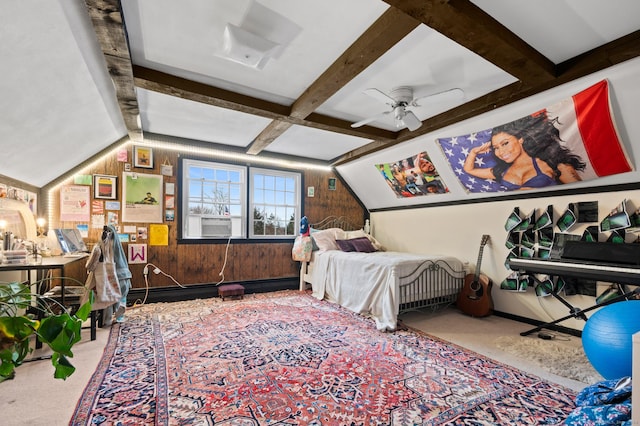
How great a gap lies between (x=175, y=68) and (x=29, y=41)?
3.19 ft

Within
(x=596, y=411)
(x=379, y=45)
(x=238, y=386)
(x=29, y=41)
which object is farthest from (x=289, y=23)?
(x=596, y=411)

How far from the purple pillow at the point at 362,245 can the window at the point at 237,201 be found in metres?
1.15

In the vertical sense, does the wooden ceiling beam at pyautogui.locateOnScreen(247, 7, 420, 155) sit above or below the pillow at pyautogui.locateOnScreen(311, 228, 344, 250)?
above

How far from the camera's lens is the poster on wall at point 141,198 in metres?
4.16

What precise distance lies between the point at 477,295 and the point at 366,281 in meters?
1.41

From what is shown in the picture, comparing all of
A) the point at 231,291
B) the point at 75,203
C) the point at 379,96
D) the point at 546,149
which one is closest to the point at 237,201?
the point at 231,291

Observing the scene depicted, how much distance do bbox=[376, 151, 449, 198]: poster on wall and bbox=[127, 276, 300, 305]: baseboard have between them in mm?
2368

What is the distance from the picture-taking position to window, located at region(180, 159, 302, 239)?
462 cm

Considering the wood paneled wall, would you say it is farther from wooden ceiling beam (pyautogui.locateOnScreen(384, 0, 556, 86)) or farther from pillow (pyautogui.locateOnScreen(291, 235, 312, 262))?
wooden ceiling beam (pyautogui.locateOnScreen(384, 0, 556, 86))

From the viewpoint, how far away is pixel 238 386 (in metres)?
2.05

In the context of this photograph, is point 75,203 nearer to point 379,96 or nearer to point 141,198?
point 141,198

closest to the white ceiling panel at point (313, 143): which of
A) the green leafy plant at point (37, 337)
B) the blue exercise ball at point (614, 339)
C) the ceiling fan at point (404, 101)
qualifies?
the ceiling fan at point (404, 101)

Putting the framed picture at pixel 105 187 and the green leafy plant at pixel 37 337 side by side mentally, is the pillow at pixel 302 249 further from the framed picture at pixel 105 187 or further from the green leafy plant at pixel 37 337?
the green leafy plant at pixel 37 337

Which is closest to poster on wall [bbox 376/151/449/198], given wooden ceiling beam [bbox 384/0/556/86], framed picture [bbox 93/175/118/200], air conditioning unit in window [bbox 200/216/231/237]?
wooden ceiling beam [bbox 384/0/556/86]
